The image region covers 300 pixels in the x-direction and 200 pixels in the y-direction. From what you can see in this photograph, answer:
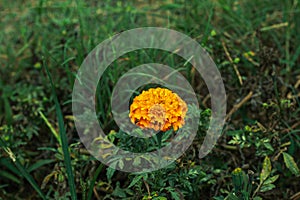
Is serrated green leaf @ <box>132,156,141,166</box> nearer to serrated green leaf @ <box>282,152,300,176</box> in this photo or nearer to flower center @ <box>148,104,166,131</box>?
flower center @ <box>148,104,166,131</box>

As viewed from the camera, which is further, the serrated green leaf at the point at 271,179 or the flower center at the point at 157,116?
the serrated green leaf at the point at 271,179

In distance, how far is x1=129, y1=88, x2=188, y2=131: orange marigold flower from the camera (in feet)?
4.63

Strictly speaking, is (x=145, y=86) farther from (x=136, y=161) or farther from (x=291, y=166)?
(x=291, y=166)

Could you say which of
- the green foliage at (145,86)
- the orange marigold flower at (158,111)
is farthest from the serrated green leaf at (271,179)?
the orange marigold flower at (158,111)

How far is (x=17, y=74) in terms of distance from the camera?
233 cm

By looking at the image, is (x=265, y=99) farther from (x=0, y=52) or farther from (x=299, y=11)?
(x=0, y=52)

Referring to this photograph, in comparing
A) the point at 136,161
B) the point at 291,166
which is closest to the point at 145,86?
the point at 136,161

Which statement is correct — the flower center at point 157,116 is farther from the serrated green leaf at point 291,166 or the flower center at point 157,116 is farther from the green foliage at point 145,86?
the serrated green leaf at point 291,166

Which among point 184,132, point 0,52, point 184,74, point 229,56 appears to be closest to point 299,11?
point 229,56

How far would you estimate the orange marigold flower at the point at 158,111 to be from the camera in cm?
141

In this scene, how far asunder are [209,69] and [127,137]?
2.43 feet

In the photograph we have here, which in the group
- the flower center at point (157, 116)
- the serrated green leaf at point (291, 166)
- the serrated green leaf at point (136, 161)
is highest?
the flower center at point (157, 116)

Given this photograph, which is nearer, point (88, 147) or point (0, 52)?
point (88, 147)

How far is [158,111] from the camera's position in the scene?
142 cm
